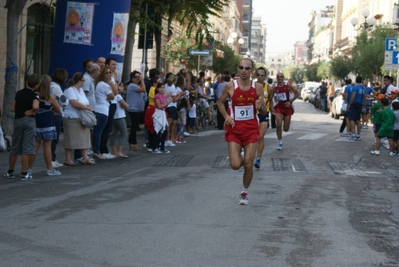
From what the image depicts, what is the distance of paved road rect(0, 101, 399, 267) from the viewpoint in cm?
746

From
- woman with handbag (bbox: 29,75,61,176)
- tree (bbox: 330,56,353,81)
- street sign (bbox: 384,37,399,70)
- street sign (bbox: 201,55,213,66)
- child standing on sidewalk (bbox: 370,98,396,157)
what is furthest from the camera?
tree (bbox: 330,56,353,81)

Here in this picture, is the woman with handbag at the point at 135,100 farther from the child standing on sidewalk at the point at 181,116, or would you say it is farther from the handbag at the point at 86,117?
the handbag at the point at 86,117

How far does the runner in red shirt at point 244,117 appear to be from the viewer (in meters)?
11.1

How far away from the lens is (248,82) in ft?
37.1

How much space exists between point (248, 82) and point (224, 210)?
1.87 meters

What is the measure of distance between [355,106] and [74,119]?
1235 centimetres

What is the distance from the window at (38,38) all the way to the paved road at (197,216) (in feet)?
37.1

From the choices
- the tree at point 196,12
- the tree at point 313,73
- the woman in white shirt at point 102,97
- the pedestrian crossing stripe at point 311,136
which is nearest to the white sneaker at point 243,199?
the woman in white shirt at point 102,97

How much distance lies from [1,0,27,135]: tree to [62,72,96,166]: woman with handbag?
447 cm

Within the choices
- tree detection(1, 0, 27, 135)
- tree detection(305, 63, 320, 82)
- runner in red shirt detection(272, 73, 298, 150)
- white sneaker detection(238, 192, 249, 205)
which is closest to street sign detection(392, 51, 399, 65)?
runner in red shirt detection(272, 73, 298, 150)

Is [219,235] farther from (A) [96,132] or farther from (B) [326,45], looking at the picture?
(B) [326,45]

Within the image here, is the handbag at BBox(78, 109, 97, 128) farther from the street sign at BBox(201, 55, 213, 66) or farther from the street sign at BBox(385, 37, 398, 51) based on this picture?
the street sign at BBox(201, 55, 213, 66)

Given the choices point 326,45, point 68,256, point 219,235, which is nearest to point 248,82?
point 219,235

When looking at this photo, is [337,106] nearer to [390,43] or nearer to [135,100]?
[390,43]
